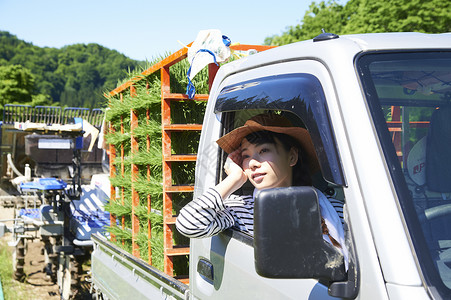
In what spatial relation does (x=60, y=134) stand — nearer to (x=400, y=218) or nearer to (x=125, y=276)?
(x=125, y=276)

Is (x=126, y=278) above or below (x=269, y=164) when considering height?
below

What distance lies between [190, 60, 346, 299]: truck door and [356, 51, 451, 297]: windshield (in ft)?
0.48

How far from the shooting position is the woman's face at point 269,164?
2.18 metres

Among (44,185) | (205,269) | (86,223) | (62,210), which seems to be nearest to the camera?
(205,269)

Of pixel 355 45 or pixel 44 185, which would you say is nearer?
pixel 355 45

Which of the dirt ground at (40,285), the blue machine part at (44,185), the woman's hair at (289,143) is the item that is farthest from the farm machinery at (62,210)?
the woman's hair at (289,143)

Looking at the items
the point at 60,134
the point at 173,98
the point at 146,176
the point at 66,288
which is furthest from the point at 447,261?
the point at 60,134

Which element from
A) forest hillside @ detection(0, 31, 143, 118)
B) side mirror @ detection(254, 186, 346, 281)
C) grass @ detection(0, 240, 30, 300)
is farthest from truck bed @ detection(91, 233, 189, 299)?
forest hillside @ detection(0, 31, 143, 118)

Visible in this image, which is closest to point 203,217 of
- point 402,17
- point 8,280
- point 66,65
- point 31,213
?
point 31,213

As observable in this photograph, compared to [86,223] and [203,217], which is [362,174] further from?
[86,223]

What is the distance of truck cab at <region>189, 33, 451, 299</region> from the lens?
1383mm

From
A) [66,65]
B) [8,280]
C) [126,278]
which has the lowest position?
[8,280]

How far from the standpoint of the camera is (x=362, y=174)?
1.48 m

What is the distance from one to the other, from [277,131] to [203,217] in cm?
44
